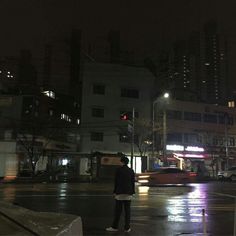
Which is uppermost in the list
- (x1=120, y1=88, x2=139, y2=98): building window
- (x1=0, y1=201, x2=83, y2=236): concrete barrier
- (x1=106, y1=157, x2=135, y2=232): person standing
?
(x1=120, y1=88, x2=139, y2=98): building window

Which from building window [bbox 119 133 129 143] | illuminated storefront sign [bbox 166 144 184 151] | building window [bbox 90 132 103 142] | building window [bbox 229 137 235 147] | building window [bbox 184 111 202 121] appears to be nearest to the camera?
building window [bbox 90 132 103 142]

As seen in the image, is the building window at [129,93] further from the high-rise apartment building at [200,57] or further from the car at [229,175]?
the high-rise apartment building at [200,57]

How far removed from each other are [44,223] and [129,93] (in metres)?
53.2

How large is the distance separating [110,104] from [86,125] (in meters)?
4.51

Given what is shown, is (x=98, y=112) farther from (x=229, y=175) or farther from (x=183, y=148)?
(x=229, y=175)

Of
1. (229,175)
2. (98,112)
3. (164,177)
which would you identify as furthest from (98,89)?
(164,177)

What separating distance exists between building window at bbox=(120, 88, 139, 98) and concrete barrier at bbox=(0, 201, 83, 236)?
2022 inches

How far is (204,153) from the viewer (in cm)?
6431

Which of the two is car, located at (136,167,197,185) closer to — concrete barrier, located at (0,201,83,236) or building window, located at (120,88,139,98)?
building window, located at (120,88,139,98)

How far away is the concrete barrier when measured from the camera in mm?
7395

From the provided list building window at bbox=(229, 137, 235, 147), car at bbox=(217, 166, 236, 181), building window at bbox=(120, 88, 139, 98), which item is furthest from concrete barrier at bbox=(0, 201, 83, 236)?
building window at bbox=(229, 137, 235, 147)

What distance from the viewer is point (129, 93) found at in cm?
6088

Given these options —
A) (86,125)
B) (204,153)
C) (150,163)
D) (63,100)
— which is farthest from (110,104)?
(63,100)

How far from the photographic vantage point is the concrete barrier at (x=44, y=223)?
24.3ft
